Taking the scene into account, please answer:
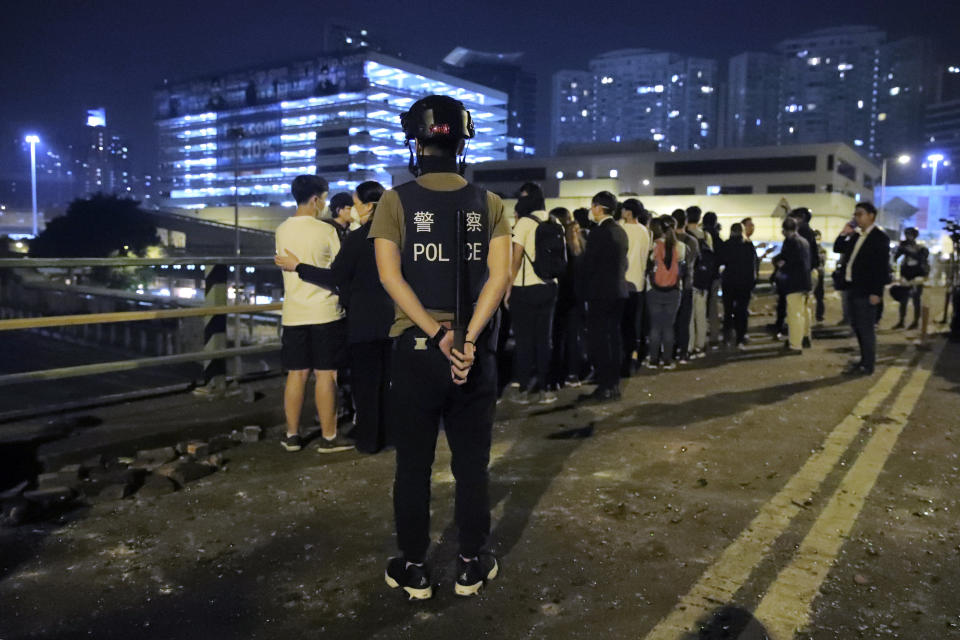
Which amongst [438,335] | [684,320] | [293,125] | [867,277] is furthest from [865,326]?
[293,125]

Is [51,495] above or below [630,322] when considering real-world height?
below

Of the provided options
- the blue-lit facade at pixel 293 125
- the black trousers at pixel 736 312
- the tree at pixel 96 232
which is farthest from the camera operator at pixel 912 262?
the blue-lit facade at pixel 293 125

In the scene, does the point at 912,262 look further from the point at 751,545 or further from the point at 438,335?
the point at 438,335

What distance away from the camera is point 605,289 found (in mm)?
7168

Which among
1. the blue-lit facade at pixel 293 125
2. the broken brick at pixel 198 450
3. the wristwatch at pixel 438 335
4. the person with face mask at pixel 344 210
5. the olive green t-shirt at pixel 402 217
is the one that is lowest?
the broken brick at pixel 198 450

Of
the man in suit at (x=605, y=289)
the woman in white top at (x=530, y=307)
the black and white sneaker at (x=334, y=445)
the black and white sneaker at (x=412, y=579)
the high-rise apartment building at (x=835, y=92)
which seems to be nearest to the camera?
the black and white sneaker at (x=412, y=579)

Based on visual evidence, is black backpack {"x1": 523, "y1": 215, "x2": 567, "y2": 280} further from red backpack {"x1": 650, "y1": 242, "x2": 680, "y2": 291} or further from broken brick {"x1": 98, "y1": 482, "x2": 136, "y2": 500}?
broken brick {"x1": 98, "y1": 482, "x2": 136, "y2": 500}

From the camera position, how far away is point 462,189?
305 cm

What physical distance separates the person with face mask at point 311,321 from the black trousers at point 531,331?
2.08 m

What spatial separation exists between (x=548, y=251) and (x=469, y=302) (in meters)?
3.83

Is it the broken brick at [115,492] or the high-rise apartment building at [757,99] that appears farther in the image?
the high-rise apartment building at [757,99]

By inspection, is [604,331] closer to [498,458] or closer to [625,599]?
[498,458]

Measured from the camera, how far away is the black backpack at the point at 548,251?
676cm

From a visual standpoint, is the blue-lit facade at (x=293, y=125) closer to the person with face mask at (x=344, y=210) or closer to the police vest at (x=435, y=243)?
the person with face mask at (x=344, y=210)
